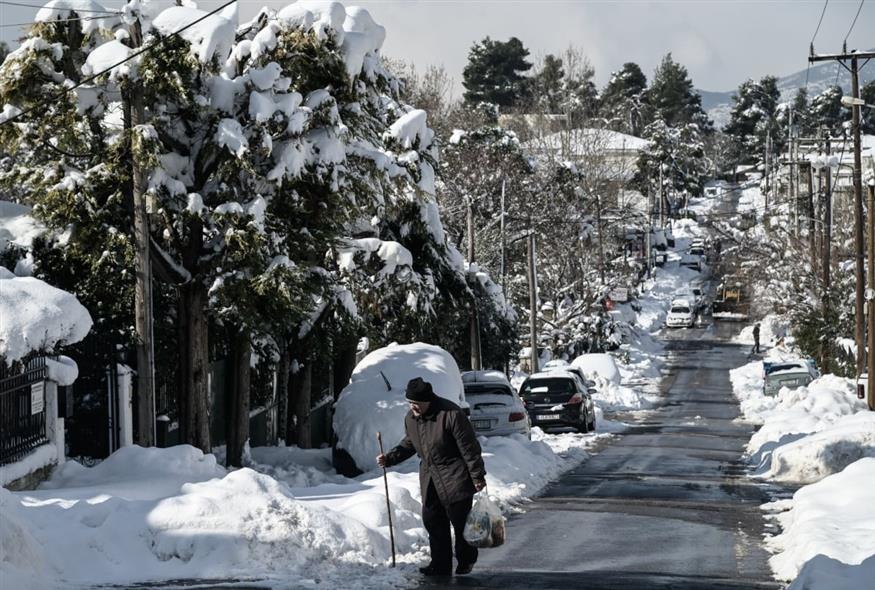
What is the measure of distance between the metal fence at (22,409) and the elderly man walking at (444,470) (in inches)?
220

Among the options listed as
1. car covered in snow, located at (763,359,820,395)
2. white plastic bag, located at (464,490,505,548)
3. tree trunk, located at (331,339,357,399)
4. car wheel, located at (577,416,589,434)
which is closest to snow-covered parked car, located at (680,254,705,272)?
car covered in snow, located at (763,359,820,395)

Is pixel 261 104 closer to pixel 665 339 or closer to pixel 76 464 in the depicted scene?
pixel 76 464

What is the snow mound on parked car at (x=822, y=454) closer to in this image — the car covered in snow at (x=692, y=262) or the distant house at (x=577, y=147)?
the distant house at (x=577, y=147)

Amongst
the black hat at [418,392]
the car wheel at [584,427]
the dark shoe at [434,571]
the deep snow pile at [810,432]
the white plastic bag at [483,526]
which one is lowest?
the car wheel at [584,427]

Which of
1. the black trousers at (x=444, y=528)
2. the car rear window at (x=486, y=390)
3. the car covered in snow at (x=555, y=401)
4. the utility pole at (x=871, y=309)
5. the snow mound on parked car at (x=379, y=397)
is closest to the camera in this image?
the black trousers at (x=444, y=528)

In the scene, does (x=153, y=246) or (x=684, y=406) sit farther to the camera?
(x=684, y=406)

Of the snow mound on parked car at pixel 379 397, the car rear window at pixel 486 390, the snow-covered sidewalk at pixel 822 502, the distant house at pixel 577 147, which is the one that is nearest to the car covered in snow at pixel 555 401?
the snow-covered sidewalk at pixel 822 502

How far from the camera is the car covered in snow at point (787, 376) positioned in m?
46.5

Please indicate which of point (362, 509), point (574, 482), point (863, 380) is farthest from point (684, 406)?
point (362, 509)

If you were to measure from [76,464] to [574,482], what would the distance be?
27.7 ft

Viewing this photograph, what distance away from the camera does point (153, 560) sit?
10.7 m

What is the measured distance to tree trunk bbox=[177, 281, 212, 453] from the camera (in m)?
19.1

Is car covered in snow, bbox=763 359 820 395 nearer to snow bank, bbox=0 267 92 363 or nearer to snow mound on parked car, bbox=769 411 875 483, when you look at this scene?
snow mound on parked car, bbox=769 411 875 483

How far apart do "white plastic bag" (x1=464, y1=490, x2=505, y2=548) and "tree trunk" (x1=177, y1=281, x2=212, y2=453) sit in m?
9.40
